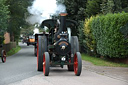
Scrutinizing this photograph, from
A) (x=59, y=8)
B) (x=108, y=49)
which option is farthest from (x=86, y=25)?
(x=59, y=8)

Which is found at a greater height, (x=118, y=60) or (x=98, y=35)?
(x=98, y=35)

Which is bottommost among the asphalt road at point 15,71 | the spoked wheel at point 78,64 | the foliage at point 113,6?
the asphalt road at point 15,71

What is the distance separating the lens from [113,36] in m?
16.4

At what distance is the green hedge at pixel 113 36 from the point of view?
1594 cm

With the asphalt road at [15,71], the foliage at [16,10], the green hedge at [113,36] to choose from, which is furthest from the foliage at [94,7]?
the asphalt road at [15,71]

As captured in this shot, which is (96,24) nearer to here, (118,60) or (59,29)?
→ (118,60)

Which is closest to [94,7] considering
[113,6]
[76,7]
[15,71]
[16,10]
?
[113,6]

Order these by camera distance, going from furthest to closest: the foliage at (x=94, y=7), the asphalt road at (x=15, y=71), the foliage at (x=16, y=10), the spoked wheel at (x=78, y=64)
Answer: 1. the foliage at (x=16, y=10)
2. the foliage at (x=94, y=7)
3. the spoked wheel at (x=78, y=64)
4. the asphalt road at (x=15, y=71)

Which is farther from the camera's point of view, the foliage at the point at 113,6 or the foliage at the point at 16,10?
the foliage at the point at 16,10

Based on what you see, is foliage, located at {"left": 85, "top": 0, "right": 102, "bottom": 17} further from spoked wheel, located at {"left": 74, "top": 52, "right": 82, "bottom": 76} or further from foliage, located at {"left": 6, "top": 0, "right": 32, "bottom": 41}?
spoked wheel, located at {"left": 74, "top": 52, "right": 82, "bottom": 76}

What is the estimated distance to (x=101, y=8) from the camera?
24.1 metres

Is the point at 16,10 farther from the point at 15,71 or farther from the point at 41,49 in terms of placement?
the point at 41,49

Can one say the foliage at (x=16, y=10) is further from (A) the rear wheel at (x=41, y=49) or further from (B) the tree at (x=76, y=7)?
(A) the rear wheel at (x=41, y=49)

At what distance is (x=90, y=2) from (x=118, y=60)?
8865mm
